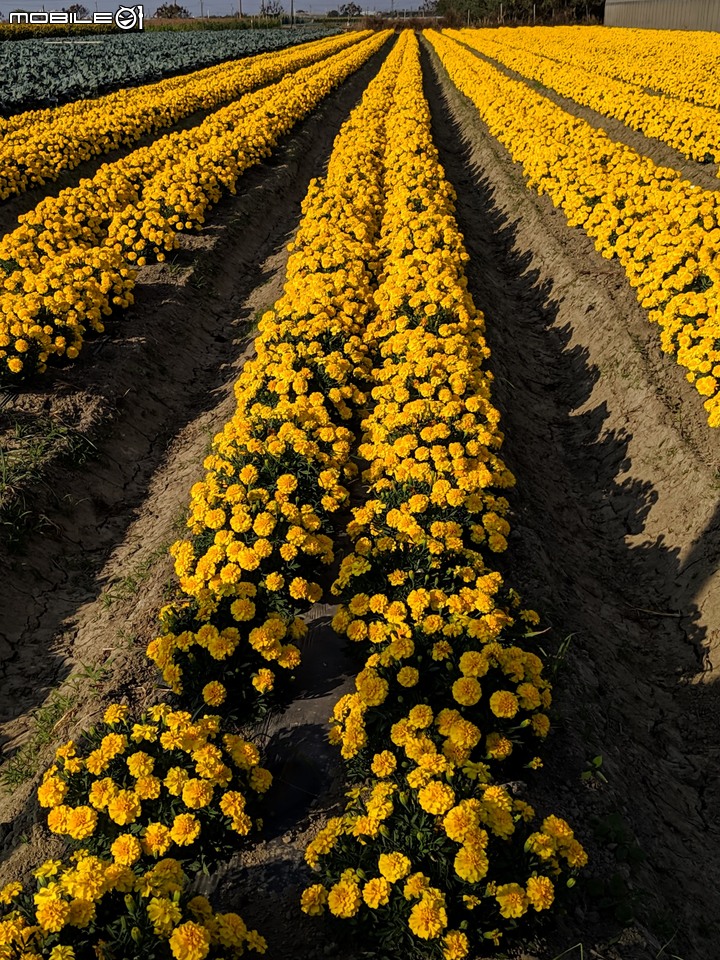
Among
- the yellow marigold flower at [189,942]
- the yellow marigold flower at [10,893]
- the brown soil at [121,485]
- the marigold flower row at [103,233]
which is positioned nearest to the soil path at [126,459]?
the brown soil at [121,485]

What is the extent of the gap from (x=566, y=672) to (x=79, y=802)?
321 centimetres

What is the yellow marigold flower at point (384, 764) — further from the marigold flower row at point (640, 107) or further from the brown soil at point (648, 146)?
the marigold flower row at point (640, 107)

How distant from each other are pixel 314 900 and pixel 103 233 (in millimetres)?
11473

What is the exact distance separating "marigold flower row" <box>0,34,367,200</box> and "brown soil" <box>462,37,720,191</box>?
42.2ft

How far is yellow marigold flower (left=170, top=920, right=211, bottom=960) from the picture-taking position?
7.68ft

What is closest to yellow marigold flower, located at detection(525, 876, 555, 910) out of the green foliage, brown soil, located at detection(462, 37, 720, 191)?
brown soil, located at detection(462, 37, 720, 191)

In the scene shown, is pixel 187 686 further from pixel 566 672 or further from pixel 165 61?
pixel 165 61

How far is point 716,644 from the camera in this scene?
5.29 m

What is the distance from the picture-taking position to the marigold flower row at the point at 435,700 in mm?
2771

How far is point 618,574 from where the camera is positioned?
246 inches

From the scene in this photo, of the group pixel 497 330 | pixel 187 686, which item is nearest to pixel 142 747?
pixel 187 686

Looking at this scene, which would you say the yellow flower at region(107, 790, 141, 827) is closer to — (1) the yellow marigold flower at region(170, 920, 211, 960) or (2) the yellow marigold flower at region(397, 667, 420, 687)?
(1) the yellow marigold flower at region(170, 920, 211, 960)

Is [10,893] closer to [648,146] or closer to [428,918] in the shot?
[428,918]

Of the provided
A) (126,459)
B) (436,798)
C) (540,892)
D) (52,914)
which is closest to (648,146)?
(126,459)
